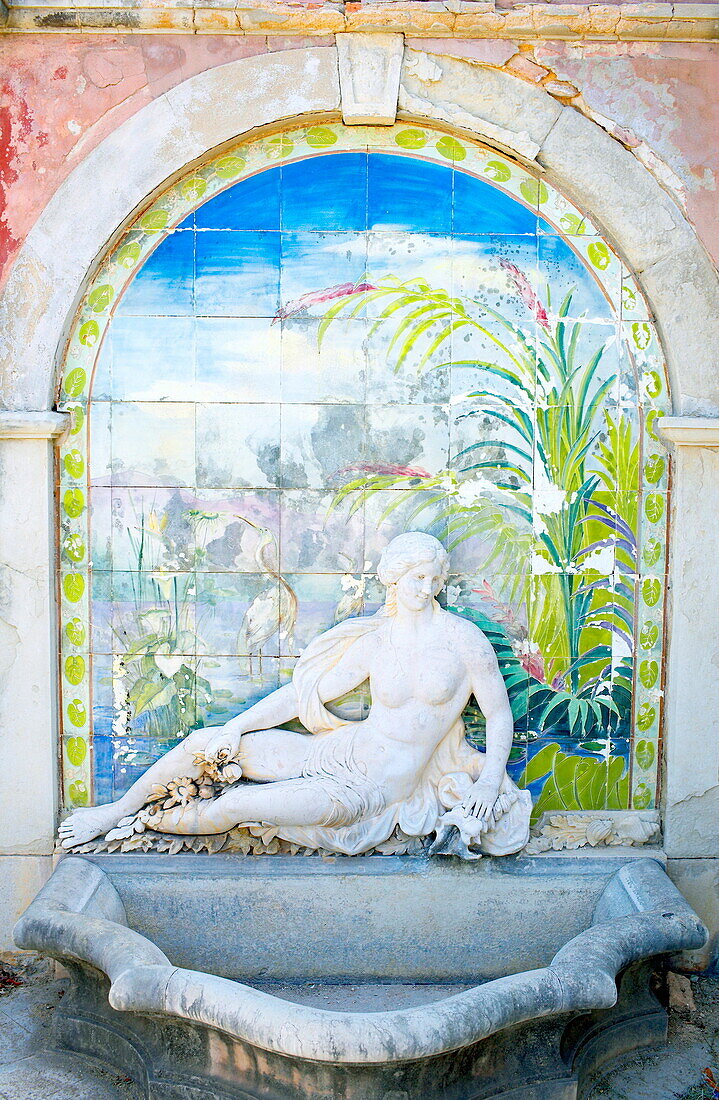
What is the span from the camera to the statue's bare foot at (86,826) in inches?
154

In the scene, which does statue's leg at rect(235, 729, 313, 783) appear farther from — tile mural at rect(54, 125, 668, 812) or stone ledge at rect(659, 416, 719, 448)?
stone ledge at rect(659, 416, 719, 448)

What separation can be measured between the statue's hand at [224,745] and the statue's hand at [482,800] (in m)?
0.97

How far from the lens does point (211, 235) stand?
156 inches

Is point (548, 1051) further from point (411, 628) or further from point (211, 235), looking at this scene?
point (211, 235)

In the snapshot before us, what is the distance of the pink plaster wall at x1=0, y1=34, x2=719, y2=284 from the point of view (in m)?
3.83

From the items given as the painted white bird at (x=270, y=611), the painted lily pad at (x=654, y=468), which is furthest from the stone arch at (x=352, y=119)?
the painted white bird at (x=270, y=611)

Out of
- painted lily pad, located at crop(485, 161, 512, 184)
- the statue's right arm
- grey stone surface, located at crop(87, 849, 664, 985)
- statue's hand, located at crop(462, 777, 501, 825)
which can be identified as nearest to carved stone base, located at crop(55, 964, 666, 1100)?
grey stone surface, located at crop(87, 849, 664, 985)

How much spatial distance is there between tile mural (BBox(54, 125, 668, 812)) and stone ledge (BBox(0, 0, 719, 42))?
1.39 ft

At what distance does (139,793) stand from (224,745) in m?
0.45

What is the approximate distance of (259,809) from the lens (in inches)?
147

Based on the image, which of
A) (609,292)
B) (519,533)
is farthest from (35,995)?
(609,292)

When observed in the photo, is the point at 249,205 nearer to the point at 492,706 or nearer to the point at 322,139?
the point at 322,139

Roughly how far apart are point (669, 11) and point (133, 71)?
2.19 metres

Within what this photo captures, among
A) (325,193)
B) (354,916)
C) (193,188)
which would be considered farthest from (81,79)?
(354,916)
